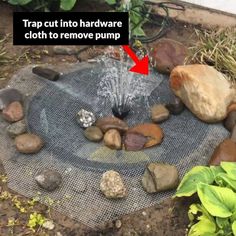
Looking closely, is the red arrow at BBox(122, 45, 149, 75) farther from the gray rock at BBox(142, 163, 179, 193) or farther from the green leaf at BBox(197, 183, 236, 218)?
the green leaf at BBox(197, 183, 236, 218)

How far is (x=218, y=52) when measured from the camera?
12.7 feet

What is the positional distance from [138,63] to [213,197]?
5.47 feet

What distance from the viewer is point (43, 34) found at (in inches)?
154

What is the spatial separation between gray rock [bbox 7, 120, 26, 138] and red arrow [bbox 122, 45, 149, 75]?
3.49 feet

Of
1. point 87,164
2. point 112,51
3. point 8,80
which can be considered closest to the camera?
point 87,164

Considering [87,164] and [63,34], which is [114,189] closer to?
[87,164]

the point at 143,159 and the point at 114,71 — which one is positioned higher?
the point at 114,71

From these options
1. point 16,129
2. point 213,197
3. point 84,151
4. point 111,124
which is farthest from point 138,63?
point 213,197

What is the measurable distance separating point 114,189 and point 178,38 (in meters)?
1.94

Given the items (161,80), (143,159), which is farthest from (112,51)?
(143,159)

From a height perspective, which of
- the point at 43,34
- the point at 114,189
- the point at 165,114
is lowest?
the point at 114,189

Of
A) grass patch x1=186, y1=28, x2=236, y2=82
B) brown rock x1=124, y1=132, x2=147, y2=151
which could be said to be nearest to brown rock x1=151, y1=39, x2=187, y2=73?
grass patch x1=186, y1=28, x2=236, y2=82

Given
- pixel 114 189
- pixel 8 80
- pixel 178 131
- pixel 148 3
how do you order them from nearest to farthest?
pixel 114 189 → pixel 178 131 → pixel 8 80 → pixel 148 3

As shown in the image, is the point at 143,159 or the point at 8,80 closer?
the point at 143,159
